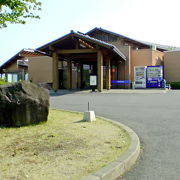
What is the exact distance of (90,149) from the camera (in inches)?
189

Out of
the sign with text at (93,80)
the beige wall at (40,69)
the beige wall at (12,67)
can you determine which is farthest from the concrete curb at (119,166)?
the beige wall at (12,67)

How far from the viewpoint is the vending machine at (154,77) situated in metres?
25.4

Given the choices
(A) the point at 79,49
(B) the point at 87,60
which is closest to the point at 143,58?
(B) the point at 87,60

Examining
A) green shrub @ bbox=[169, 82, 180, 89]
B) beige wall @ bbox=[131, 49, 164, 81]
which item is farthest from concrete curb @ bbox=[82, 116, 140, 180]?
beige wall @ bbox=[131, 49, 164, 81]

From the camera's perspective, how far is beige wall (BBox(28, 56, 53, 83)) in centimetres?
3267

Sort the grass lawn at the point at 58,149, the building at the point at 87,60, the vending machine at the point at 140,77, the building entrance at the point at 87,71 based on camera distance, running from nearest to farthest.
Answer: the grass lawn at the point at 58,149 → the building at the point at 87,60 → the vending machine at the point at 140,77 → the building entrance at the point at 87,71

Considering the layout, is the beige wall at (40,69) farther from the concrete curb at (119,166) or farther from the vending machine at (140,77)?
the concrete curb at (119,166)

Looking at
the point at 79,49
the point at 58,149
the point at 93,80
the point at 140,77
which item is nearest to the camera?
the point at 58,149

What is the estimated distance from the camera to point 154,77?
84.8ft

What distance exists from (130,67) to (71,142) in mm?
23369

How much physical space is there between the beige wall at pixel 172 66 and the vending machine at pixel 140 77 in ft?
15.0

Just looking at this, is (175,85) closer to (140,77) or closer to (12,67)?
(140,77)

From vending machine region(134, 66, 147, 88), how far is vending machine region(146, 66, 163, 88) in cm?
45

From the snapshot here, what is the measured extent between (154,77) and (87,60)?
24.3 ft
